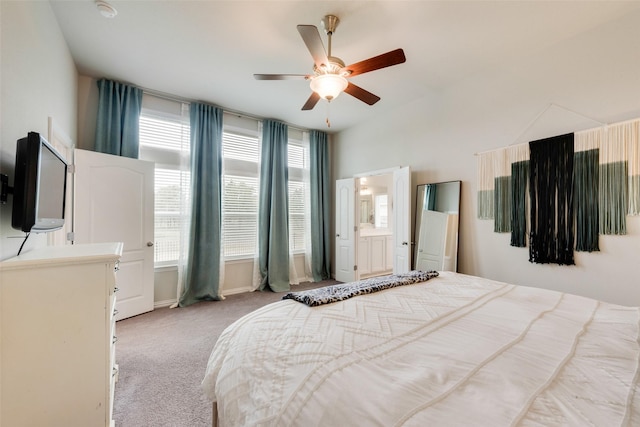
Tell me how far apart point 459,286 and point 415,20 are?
2181 millimetres

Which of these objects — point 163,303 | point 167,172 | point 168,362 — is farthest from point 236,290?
point 167,172

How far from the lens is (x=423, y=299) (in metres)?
1.60

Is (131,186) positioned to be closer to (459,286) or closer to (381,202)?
(459,286)

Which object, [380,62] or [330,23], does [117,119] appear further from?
[380,62]

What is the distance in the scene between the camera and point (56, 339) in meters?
1.14

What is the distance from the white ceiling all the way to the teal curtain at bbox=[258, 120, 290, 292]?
3.52ft

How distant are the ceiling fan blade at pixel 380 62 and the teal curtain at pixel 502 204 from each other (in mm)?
1820

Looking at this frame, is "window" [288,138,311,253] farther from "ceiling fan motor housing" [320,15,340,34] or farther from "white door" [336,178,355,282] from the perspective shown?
"ceiling fan motor housing" [320,15,340,34]

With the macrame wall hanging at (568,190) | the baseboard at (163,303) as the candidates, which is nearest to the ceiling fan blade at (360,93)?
the macrame wall hanging at (568,190)

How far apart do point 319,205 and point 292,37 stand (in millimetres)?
2893

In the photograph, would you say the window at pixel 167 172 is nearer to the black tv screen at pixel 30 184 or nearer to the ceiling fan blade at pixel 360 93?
the black tv screen at pixel 30 184

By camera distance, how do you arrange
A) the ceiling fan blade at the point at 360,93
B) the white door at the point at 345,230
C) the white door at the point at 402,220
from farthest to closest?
the white door at the point at 345,230
the white door at the point at 402,220
the ceiling fan blade at the point at 360,93

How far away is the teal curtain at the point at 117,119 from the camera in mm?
3049

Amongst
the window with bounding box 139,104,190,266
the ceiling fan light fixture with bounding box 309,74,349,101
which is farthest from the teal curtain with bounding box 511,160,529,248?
the window with bounding box 139,104,190,266
